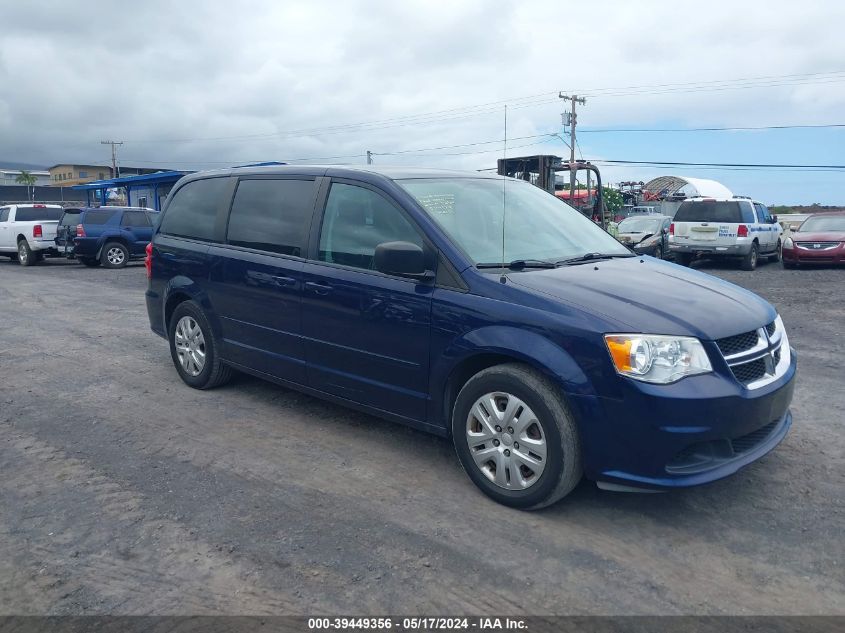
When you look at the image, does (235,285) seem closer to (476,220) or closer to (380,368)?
(380,368)

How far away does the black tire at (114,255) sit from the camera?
64.2 ft

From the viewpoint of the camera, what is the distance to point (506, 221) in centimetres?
470

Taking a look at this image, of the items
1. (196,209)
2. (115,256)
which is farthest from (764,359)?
(115,256)

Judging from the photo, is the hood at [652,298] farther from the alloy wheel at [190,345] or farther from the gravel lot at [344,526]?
the alloy wheel at [190,345]

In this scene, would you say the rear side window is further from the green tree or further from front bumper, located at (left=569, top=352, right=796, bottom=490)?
the green tree

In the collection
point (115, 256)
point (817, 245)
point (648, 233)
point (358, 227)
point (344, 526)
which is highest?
point (358, 227)

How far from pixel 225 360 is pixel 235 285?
0.68m

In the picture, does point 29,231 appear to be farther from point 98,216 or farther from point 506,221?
point 506,221

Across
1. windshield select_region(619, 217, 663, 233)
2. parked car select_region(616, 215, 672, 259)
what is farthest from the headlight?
windshield select_region(619, 217, 663, 233)

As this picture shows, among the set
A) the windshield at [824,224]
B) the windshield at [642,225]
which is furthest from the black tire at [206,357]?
the windshield at [824,224]

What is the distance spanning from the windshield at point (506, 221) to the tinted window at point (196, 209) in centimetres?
205

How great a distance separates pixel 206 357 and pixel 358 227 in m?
2.03

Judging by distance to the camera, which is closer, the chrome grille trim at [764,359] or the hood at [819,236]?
the chrome grille trim at [764,359]

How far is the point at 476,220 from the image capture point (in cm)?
453
